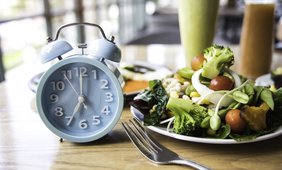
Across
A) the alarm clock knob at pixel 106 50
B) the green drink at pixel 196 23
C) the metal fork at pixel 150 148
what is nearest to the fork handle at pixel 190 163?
the metal fork at pixel 150 148

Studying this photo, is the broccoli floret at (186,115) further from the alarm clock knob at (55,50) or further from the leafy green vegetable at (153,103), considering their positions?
the alarm clock knob at (55,50)

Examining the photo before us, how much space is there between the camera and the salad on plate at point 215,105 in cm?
55

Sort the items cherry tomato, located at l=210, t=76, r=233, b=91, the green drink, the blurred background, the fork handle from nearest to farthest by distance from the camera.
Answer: the fork handle, cherry tomato, located at l=210, t=76, r=233, b=91, the green drink, the blurred background

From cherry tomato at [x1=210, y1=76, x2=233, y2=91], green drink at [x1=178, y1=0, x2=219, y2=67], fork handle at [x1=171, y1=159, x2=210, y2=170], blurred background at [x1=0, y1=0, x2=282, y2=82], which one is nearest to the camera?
fork handle at [x1=171, y1=159, x2=210, y2=170]

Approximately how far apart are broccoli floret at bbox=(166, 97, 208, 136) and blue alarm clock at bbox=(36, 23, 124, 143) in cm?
10

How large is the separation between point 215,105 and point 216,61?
A: 0.26 ft

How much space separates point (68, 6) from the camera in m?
3.85

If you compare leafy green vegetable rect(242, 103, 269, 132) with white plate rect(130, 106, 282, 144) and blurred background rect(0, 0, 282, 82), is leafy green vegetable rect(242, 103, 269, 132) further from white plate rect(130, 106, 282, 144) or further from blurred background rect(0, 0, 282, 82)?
blurred background rect(0, 0, 282, 82)

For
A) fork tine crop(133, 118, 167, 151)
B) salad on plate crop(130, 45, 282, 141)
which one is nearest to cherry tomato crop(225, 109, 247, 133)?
salad on plate crop(130, 45, 282, 141)

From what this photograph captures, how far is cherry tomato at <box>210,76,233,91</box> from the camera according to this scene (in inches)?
23.4

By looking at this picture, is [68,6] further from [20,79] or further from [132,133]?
[132,133]

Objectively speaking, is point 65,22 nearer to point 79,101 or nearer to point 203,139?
point 79,101

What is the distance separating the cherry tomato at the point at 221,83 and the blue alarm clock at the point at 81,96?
0.17 metres

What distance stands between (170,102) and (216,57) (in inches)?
4.8
